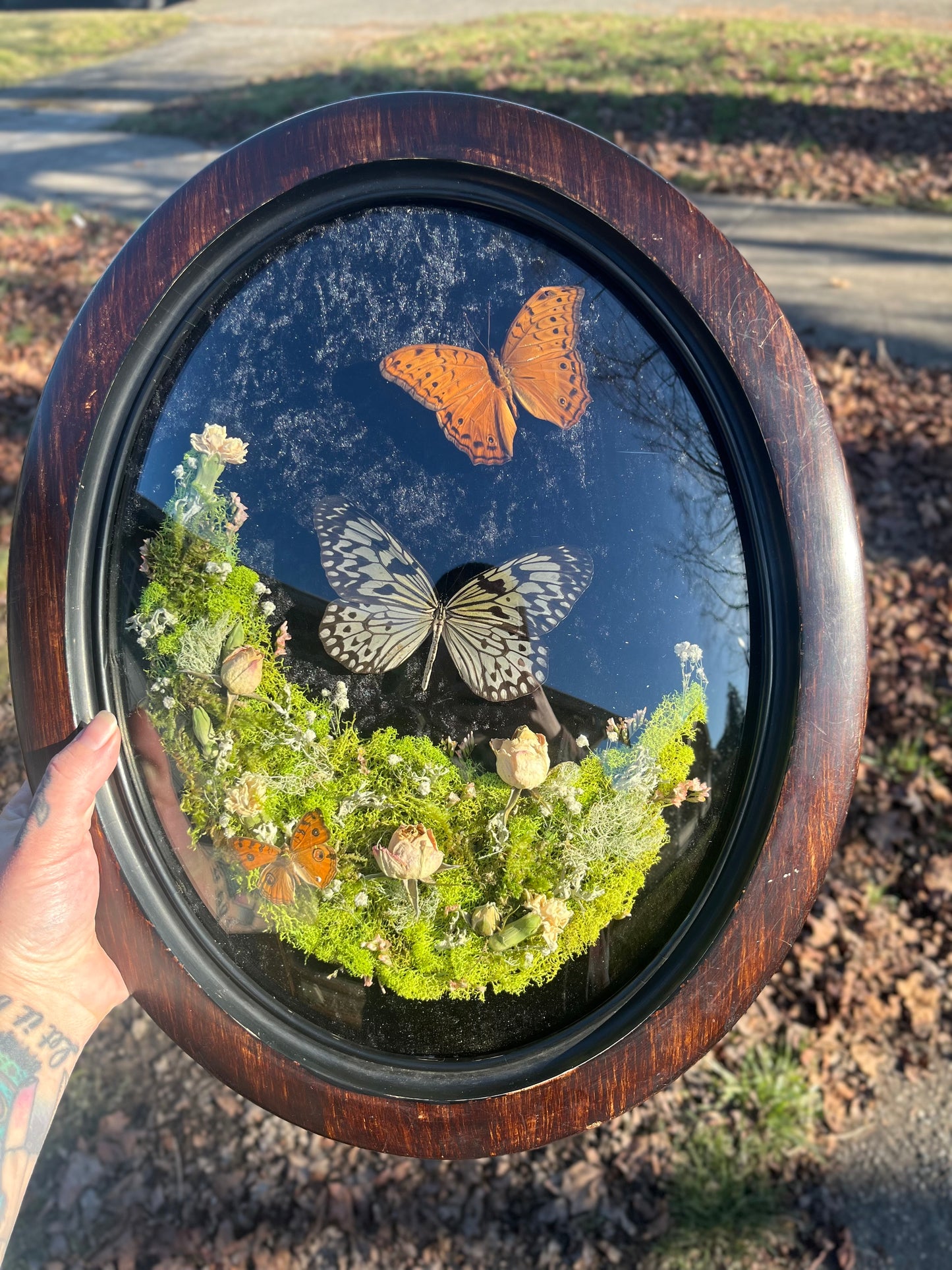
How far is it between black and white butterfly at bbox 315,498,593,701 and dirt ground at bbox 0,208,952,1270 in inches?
70.8

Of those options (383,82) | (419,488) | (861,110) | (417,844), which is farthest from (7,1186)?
(383,82)

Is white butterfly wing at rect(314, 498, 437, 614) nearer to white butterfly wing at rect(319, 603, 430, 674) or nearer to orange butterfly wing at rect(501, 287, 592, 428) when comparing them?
white butterfly wing at rect(319, 603, 430, 674)

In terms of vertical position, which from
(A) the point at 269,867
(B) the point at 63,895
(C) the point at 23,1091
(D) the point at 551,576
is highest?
(D) the point at 551,576

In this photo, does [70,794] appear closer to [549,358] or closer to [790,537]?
[549,358]

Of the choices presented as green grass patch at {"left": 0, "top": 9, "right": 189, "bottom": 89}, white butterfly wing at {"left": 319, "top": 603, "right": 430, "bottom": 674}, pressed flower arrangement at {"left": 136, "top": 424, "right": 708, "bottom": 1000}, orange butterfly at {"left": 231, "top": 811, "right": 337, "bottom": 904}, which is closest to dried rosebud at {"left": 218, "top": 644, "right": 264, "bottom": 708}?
pressed flower arrangement at {"left": 136, "top": 424, "right": 708, "bottom": 1000}

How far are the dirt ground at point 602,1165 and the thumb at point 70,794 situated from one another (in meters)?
1.58

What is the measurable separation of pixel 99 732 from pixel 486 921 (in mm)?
651

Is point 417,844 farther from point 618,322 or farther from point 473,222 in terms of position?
point 473,222

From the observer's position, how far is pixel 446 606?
53.4 inches

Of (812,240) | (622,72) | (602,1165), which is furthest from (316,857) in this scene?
(622,72)

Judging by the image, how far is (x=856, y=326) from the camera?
5.78 metres

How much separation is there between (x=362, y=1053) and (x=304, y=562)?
758 millimetres

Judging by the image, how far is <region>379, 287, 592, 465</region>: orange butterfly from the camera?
4.47 ft

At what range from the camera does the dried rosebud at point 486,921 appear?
4.58ft
